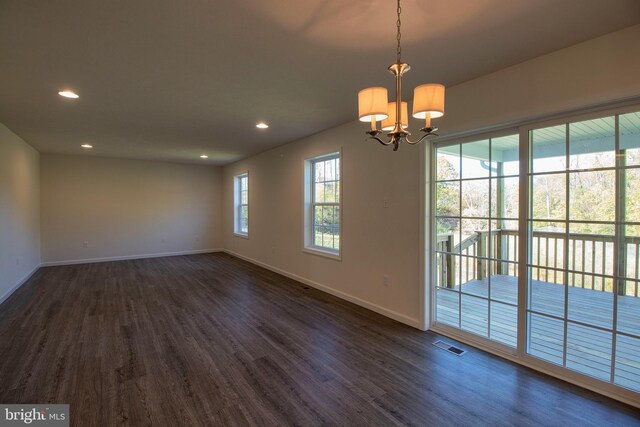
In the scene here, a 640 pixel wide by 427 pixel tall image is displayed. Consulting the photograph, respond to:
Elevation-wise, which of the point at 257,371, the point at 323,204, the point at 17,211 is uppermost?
the point at 323,204

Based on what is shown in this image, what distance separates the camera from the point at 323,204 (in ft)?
16.7

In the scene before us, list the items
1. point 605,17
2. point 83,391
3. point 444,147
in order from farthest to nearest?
point 444,147 < point 83,391 < point 605,17

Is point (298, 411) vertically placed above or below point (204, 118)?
below

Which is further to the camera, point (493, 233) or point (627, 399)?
point (493, 233)

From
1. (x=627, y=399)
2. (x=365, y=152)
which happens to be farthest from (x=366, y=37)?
(x=627, y=399)

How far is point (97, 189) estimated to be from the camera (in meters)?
7.29

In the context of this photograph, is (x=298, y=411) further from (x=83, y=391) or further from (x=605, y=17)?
(x=605, y=17)

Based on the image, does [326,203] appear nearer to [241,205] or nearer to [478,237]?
[478,237]

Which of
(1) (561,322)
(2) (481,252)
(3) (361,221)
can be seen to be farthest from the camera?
(3) (361,221)

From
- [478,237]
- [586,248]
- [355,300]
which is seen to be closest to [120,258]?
[355,300]

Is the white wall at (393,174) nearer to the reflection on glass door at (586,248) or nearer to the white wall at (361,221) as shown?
the white wall at (361,221)

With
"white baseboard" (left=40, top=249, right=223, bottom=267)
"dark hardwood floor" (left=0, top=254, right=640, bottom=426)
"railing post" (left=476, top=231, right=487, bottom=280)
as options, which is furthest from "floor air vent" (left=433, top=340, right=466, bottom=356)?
"white baseboard" (left=40, top=249, right=223, bottom=267)

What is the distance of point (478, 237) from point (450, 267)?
46cm

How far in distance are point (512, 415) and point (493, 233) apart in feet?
4.98
